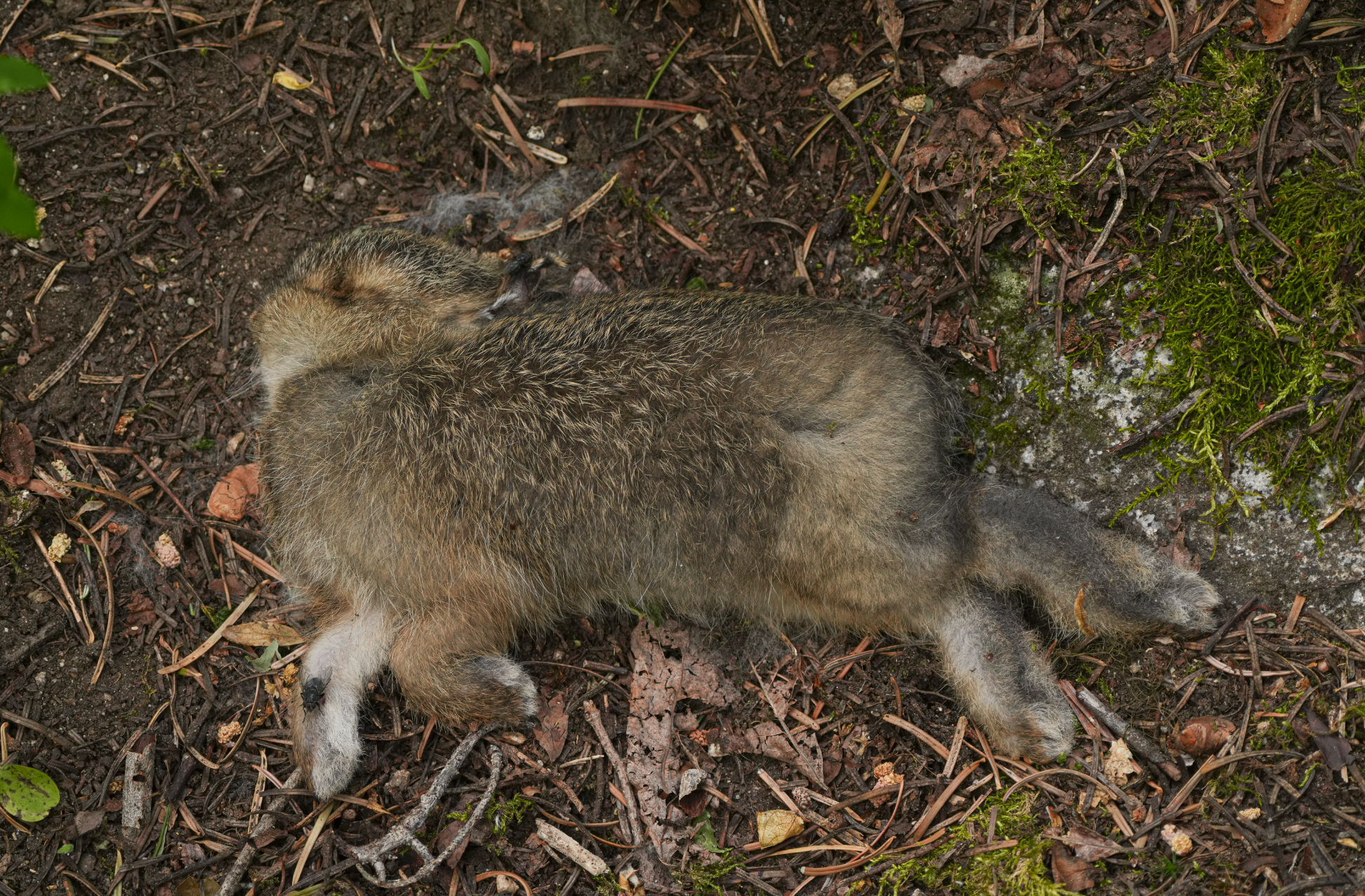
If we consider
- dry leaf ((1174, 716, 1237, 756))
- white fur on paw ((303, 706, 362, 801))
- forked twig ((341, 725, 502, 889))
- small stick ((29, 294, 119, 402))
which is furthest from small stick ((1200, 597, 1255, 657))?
small stick ((29, 294, 119, 402))

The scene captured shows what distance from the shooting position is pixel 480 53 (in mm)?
5086

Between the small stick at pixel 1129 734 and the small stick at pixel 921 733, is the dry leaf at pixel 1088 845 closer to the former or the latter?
the small stick at pixel 1129 734

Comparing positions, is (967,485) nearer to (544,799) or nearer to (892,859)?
(892,859)

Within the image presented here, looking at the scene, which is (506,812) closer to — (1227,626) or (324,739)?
(324,739)

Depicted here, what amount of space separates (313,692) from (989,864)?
3.14 meters

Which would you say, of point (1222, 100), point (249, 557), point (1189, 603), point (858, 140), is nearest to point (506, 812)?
point (249, 557)

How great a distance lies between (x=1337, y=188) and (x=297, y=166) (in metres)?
5.00

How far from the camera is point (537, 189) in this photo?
5.29m

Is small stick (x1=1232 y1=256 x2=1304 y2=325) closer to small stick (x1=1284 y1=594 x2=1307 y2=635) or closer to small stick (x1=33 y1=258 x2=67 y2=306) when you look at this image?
small stick (x1=1284 y1=594 x2=1307 y2=635)

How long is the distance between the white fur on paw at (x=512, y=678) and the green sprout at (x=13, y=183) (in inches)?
102

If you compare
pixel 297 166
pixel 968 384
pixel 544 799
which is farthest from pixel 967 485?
pixel 297 166

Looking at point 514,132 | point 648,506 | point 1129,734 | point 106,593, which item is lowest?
point 106,593

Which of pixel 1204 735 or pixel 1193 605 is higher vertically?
pixel 1193 605

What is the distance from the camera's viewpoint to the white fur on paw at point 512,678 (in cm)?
450
